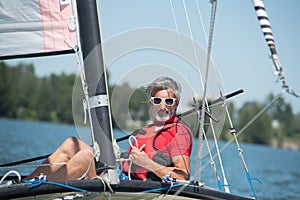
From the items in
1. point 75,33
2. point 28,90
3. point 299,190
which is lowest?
point 299,190

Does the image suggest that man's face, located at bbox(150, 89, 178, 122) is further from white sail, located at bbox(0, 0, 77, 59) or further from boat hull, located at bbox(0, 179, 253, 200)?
white sail, located at bbox(0, 0, 77, 59)

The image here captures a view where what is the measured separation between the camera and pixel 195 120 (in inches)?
150

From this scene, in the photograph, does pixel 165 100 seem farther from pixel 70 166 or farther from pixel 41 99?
pixel 41 99

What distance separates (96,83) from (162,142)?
0.66 metres

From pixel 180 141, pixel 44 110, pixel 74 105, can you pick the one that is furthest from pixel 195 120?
pixel 44 110

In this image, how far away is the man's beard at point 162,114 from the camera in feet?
12.1

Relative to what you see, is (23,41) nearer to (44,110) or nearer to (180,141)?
(180,141)

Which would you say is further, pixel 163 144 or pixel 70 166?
pixel 163 144

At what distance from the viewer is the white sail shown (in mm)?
4148

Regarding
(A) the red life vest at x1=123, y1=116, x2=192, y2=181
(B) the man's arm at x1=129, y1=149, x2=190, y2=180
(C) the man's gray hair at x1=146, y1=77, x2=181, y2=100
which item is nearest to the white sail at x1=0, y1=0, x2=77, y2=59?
(C) the man's gray hair at x1=146, y1=77, x2=181, y2=100

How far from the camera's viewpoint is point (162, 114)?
369 cm

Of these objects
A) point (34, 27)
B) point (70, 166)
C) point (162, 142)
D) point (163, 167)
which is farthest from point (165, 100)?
point (34, 27)

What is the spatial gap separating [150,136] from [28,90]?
51.7 m

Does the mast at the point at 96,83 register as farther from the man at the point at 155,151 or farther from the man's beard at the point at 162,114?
the man's beard at the point at 162,114
